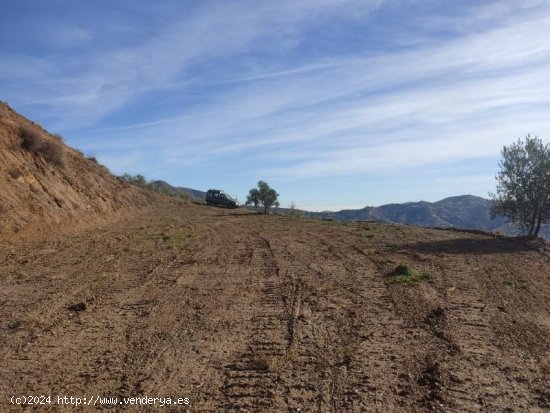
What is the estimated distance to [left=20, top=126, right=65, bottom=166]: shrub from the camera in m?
22.6

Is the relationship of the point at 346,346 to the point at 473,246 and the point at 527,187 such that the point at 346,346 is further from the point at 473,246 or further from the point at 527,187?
the point at 527,187

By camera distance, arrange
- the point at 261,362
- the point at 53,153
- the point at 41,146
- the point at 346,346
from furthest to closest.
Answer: the point at 53,153 → the point at 41,146 → the point at 346,346 → the point at 261,362

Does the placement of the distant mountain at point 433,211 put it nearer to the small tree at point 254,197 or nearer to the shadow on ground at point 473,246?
the small tree at point 254,197

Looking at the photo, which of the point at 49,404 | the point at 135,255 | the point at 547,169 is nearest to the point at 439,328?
the point at 49,404

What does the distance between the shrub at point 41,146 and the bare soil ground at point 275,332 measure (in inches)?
424

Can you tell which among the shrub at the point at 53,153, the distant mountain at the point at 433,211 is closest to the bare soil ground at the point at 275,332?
the shrub at the point at 53,153

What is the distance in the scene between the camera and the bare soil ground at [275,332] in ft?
17.3

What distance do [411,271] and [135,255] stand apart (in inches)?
308

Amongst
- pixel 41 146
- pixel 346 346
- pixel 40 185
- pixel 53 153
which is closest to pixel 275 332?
pixel 346 346

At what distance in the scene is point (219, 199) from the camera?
162 feet

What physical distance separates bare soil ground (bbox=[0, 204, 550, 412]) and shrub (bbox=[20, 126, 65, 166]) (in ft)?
35.4

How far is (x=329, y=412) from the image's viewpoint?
15.9 ft

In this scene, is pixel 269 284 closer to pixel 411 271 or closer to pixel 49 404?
pixel 411 271

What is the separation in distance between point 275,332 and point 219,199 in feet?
140
